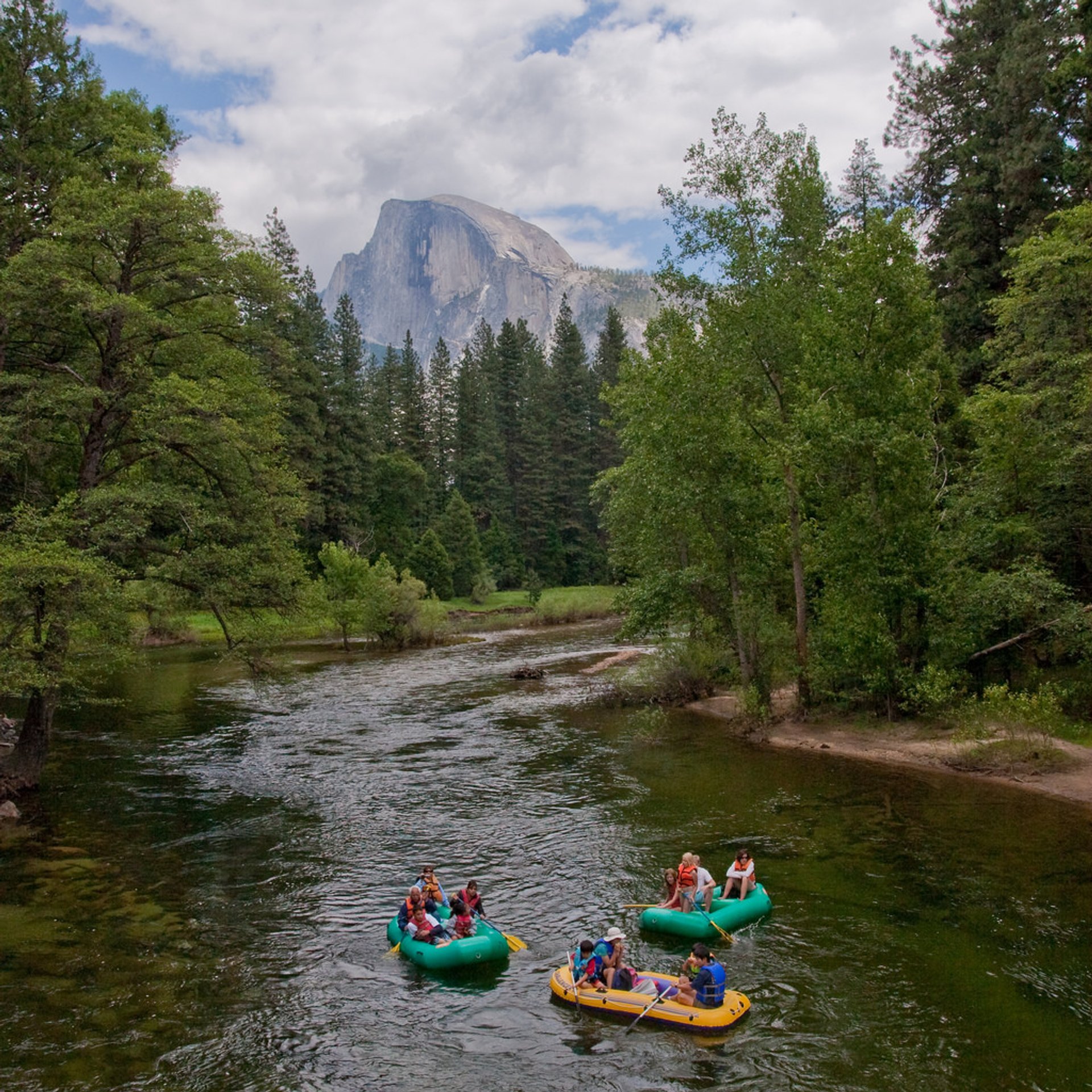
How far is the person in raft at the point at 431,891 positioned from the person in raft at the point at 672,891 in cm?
396

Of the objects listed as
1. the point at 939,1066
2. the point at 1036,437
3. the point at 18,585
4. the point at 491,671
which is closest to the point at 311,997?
the point at 939,1066

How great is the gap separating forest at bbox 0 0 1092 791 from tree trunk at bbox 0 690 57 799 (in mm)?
75

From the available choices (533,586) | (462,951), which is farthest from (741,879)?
(533,586)

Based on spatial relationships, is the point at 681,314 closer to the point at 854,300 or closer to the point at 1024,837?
the point at 854,300

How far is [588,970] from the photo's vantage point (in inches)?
496

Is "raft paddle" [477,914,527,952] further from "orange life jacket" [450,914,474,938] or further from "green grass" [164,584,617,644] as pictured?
"green grass" [164,584,617,644]

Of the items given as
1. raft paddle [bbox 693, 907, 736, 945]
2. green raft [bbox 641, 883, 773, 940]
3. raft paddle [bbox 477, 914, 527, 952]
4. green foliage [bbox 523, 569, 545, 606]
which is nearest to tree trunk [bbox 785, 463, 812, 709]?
green raft [bbox 641, 883, 773, 940]

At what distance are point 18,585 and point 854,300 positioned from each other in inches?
960

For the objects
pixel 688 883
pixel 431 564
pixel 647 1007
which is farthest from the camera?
pixel 431 564

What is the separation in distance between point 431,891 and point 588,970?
3503 mm

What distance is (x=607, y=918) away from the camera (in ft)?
50.7

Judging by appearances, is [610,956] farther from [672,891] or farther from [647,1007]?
[672,891]

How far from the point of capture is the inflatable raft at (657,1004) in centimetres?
1169

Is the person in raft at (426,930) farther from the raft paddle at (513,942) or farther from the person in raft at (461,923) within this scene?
the raft paddle at (513,942)
